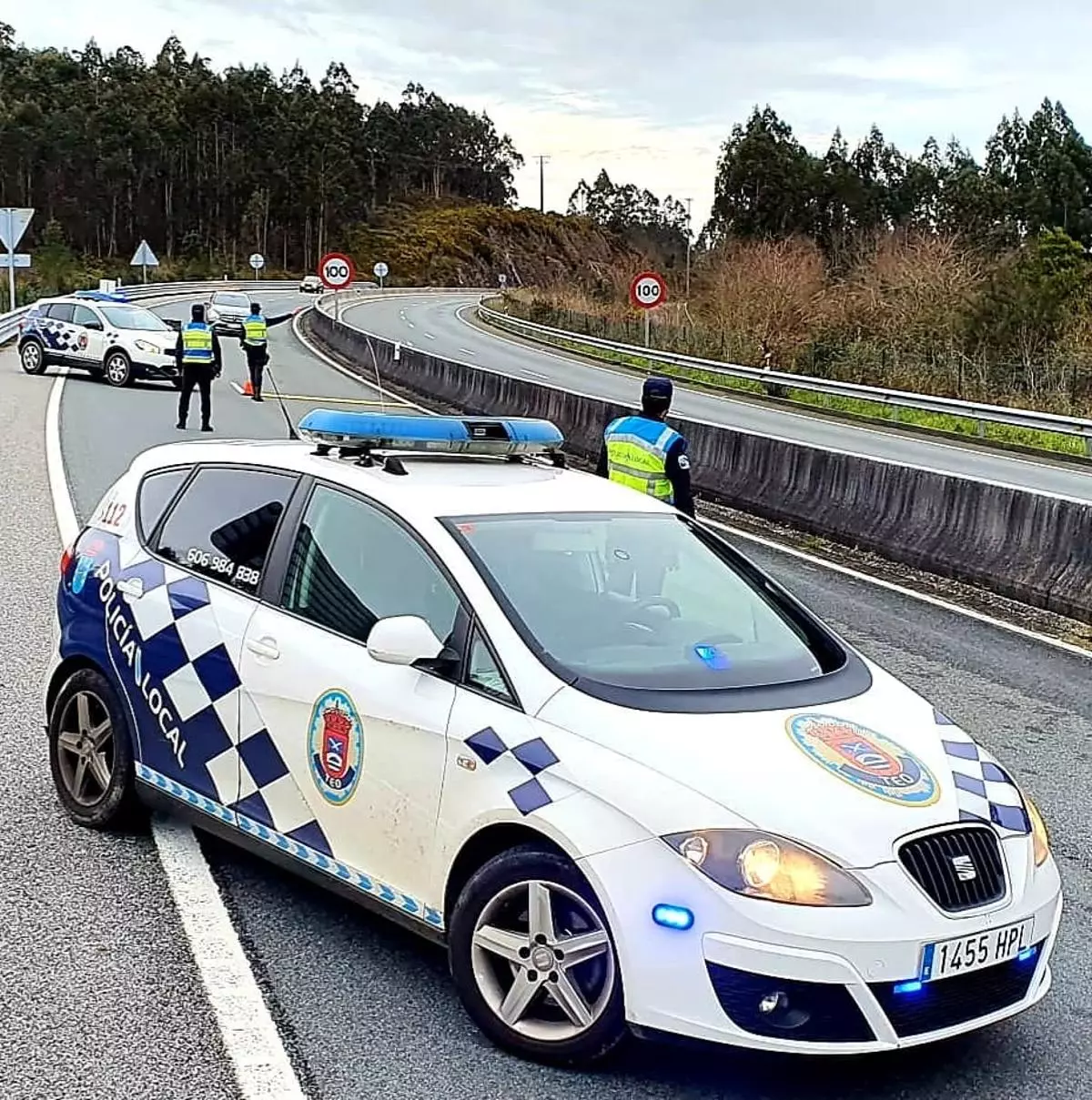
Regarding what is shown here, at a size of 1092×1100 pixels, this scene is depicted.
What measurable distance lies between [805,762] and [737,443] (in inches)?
478

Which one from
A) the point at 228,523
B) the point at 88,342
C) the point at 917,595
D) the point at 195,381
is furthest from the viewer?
the point at 88,342

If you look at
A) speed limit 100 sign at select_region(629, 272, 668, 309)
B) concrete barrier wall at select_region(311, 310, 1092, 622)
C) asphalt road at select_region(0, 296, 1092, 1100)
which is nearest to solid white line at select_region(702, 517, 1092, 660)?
concrete barrier wall at select_region(311, 310, 1092, 622)

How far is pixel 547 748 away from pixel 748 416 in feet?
86.2

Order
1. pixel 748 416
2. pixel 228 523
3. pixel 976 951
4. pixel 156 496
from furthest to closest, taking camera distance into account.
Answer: pixel 748 416 < pixel 156 496 < pixel 228 523 < pixel 976 951

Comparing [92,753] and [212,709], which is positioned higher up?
[212,709]

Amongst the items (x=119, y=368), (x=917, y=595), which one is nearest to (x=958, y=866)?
(x=917, y=595)

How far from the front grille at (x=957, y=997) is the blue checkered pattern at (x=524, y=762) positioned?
94cm

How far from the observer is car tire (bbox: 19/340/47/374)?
1137 inches

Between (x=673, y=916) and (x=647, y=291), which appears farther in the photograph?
(x=647, y=291)

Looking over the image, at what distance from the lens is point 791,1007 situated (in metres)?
3.46

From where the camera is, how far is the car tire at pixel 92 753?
5299mm

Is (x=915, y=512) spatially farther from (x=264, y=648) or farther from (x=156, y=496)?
(x=264, y=648)

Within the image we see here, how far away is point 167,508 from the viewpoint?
5.54 metres

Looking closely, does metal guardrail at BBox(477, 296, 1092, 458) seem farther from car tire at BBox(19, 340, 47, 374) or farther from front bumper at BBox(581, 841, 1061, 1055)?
front bumper at BBox(581, 841, 1061, 1055)
